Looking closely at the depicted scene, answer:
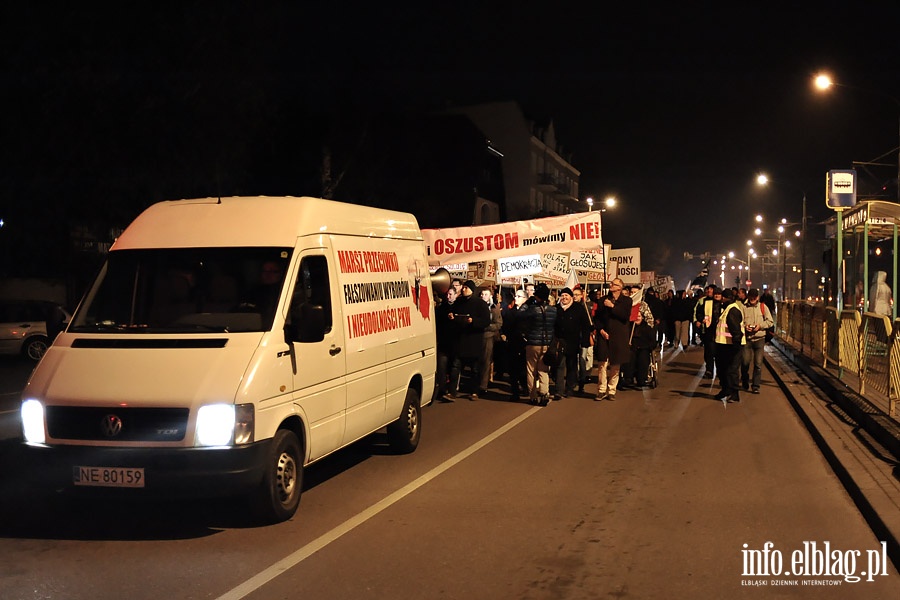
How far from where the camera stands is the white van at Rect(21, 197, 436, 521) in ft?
22.6

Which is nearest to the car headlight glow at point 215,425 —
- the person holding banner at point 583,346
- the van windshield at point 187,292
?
the van windshield at point 187,292

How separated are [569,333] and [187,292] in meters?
9.29

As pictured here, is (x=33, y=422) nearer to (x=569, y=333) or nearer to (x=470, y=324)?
(x=470, y=324)

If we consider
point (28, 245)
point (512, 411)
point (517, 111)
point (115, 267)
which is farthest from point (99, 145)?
point (517, 111)

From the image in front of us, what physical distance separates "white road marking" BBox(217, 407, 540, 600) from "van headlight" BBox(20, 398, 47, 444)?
6.81 ft

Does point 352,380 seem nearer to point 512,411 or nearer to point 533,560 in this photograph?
point 533,560

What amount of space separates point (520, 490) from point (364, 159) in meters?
33.4

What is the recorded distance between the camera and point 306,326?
760 centimetres

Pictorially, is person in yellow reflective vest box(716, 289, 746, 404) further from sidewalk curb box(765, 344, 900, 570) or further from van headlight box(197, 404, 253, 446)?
van headlight box(197, 404, 253, 446)

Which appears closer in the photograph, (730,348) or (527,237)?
(730,348)

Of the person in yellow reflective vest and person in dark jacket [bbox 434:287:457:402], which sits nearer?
the person in yellow reflective vest

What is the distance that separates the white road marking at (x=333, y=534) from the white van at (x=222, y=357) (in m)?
0.52

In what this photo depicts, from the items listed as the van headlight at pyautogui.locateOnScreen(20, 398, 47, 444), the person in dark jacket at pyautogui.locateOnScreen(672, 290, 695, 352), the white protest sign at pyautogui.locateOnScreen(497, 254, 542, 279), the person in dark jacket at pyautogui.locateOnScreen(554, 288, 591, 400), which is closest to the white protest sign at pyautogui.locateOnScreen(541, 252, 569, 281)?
the white protest sign at pyautogui.locateOnScreen(497, 254, 542, 279)

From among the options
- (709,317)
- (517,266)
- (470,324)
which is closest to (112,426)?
(470,324)
